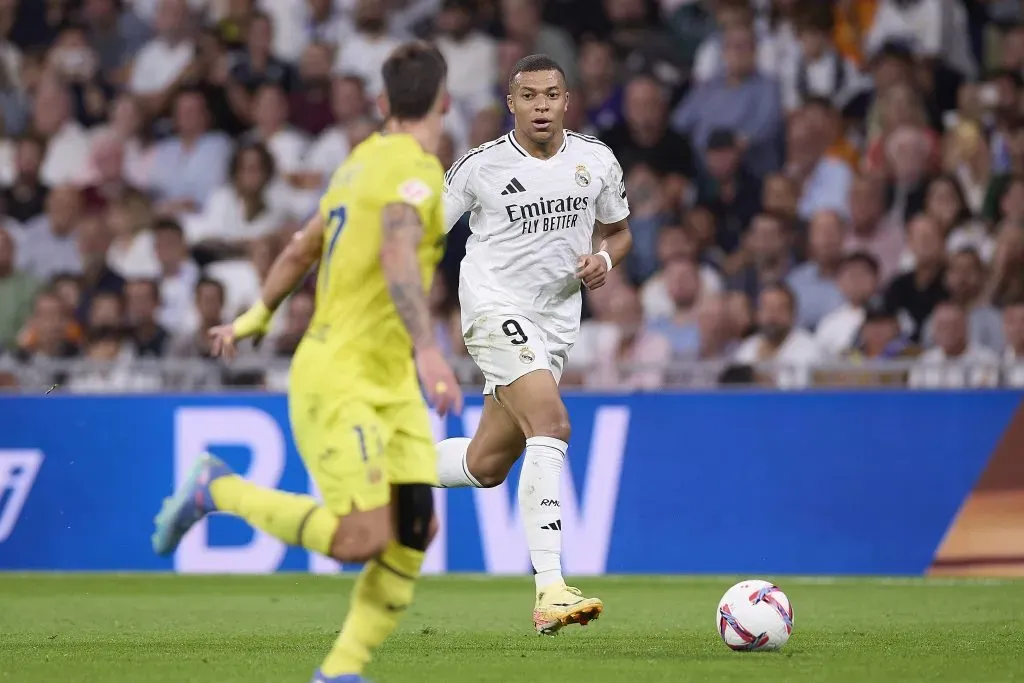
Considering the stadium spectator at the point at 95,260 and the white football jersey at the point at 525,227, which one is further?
the stadium spectator at the point at 95,260

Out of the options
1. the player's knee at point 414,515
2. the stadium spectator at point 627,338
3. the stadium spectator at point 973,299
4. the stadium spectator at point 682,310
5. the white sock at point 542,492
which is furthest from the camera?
the stadium spectator at point 682,310

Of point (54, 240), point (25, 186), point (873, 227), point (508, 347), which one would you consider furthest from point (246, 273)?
point (508, 347)

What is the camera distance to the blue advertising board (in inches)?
500

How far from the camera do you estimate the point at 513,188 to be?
9.26m

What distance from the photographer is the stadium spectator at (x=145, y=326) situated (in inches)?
587

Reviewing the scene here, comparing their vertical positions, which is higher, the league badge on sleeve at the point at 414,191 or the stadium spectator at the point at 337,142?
the league badge on sleeve at the point at 414,191

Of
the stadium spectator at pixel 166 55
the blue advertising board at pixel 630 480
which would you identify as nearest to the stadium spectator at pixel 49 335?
the blue advertising board at pixel 630 480

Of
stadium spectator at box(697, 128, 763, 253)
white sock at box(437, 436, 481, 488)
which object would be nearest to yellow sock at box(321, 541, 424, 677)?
white sock at box(437, 436, 481, 488)

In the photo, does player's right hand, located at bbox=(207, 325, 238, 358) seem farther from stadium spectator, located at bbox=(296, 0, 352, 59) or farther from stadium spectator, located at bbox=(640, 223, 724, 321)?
A: stadium spectator, located at bbox=(296, 0, 352, 59)

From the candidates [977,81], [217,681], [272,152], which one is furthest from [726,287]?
[217,681]

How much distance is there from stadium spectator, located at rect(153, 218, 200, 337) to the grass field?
11.9 ft

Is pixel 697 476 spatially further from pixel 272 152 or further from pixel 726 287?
pixel 272 152

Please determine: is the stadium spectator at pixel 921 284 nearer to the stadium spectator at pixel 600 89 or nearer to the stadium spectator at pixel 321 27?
the stadium spectator at pixel 600 89

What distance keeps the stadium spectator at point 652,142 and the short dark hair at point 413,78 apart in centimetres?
948
